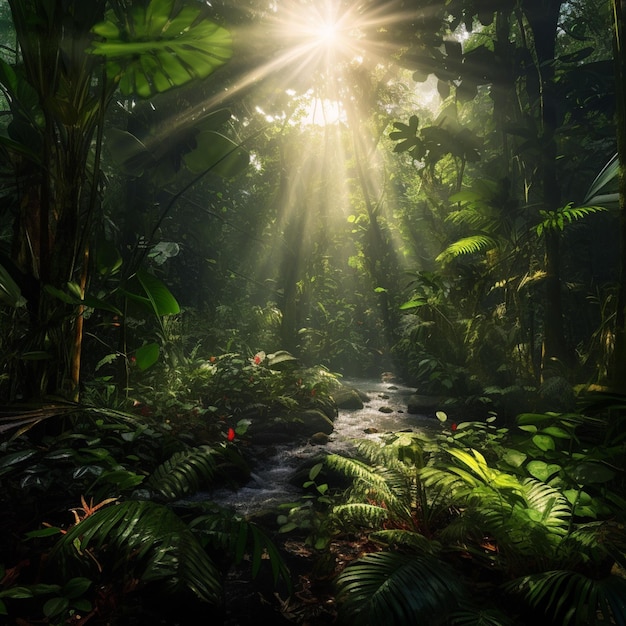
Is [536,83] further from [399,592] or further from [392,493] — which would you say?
[399,592]

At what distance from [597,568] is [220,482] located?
9.93 ft

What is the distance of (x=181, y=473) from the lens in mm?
2410

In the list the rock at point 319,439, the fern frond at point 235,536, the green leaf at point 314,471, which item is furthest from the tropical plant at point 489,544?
the rock at point 319,439

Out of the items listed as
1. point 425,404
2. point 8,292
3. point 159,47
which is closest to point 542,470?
point 8,292

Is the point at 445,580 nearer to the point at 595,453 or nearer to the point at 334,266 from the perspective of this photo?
the point at 595,453

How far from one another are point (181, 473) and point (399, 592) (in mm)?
1395

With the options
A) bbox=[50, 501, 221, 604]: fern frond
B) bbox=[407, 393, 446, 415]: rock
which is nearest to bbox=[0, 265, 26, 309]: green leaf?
bbox=[50, 501, 221, 604]: fern frond

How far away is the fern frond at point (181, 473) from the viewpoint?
228 cm

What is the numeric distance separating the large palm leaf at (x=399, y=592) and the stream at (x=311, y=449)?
1.26 meters

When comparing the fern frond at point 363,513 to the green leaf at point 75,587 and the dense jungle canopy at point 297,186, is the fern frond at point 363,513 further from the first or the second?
the dense jungle canopy at point 297,186

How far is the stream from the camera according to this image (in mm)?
3646

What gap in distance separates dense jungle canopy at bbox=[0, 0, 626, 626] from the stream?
302 mm

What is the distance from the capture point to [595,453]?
2.22 meters

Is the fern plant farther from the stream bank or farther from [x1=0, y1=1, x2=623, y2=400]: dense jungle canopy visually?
[x1=0, y1=1, x2=623, y2=400]: dense jungle canopy
